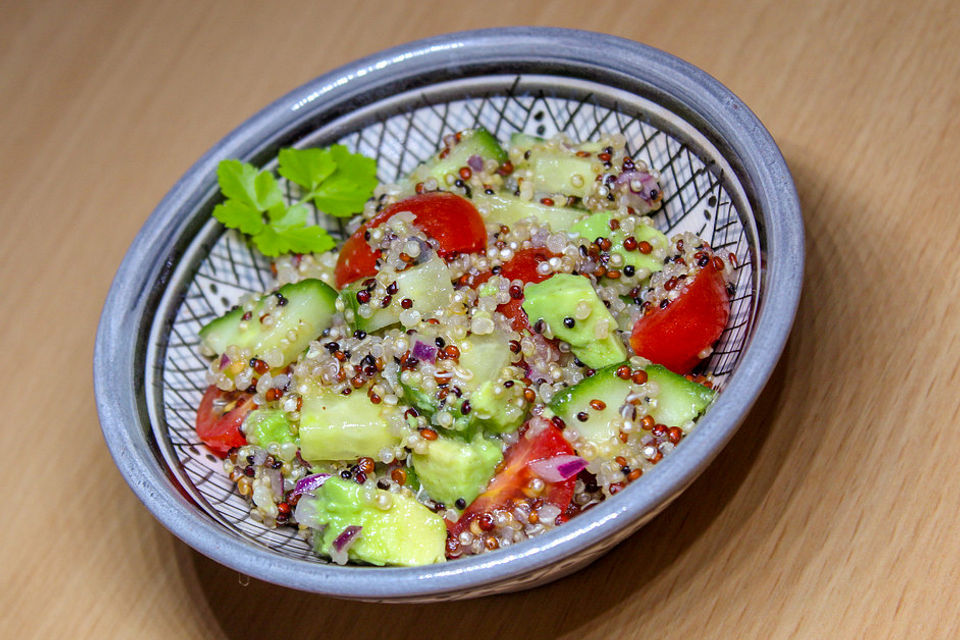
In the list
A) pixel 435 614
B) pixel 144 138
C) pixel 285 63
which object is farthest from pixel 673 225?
pixel 144 138

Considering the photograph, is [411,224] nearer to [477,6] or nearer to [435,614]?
[435,614]

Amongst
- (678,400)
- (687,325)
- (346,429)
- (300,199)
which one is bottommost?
(346,429)

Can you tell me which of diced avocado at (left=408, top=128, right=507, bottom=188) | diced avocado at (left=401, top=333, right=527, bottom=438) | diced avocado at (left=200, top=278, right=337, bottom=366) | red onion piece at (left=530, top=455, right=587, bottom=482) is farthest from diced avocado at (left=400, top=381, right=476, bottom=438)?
diced avocado at (left=408, top=128, right=507, bottom=188)

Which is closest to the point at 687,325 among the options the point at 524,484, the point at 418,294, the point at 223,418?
the point at 524,484

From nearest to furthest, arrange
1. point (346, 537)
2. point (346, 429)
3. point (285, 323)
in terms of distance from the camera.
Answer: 1. point (346, 537)
2. point (346, 429)
3. point (285, 323)

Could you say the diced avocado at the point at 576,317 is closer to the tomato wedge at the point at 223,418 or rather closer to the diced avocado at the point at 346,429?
the diced avocado at the point at 346,429

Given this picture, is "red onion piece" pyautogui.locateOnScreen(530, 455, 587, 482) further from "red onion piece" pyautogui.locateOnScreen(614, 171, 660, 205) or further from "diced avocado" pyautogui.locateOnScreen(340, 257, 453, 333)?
"red onion piece" pyautogui.locateOnScreen(614, 171, 660, 205)

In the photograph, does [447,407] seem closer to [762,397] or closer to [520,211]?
[520,211]
